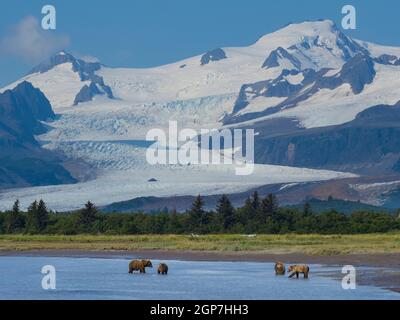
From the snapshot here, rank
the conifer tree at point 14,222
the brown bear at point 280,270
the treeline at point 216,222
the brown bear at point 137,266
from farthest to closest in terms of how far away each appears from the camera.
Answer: the conifer tree at point 14,222
the treeline at point 216,222
the brown bear at point 137,266
the brown bear at point 280,270

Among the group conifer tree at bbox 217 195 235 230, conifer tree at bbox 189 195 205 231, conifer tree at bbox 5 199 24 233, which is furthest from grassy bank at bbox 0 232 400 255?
conifer tree at bbox 5 199 24 233

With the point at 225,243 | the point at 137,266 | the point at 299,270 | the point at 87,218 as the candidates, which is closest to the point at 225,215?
the point at 87,218

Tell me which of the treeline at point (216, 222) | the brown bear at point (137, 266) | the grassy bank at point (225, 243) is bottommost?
the brown bear at point (137, 266)

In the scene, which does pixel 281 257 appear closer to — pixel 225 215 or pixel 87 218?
pixel 225 215

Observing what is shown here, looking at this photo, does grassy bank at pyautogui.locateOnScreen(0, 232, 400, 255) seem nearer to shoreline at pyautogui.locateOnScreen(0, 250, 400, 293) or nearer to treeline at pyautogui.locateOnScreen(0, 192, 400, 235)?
shoreline at pyautogui.locateOnScreen(0, 250, 400, 293)

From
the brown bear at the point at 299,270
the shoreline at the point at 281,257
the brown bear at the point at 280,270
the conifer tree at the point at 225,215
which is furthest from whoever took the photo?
the conifer tree at the point at 225,215

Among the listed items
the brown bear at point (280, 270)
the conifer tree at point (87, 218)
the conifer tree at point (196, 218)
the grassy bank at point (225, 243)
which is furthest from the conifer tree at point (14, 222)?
the brown bear at point (280, 270)

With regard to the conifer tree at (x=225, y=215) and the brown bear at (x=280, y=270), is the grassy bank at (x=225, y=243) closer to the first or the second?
the conifer tree at (x=225, y=215)
